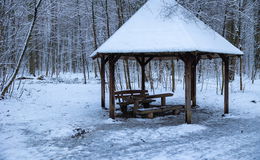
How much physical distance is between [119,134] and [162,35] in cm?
356

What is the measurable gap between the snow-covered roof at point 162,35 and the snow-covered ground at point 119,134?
2.38m

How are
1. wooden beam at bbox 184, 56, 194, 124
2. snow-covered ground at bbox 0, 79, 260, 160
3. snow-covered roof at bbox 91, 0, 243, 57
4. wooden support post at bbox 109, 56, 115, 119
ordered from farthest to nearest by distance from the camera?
1. wooden support post at bbox 109, 56, 115, 119
2. wooden beam at bbox 184, 56, 194, 124
3. snow-covered roof at bbox 91, 0, 243, 57
4. snow-covered ground at bbox 0, 79, 260, 160

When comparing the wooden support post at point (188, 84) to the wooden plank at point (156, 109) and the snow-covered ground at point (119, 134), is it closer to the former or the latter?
the snow-covered ground at point (119, 134)

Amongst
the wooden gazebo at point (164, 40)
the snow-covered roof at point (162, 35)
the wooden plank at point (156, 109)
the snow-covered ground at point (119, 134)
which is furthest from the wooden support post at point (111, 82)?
the wooden plank at point (156, 109)

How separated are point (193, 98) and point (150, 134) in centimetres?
532

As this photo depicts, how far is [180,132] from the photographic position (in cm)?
720

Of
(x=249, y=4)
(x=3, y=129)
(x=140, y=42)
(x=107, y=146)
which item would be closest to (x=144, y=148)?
(x=107, y=146)

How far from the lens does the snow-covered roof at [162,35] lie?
777 centimetres

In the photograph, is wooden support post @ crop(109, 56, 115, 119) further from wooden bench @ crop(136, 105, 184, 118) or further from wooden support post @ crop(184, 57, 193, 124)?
wooden support post @ crop(184, 57, 193, 124)

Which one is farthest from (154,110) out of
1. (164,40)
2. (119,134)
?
(164,40)

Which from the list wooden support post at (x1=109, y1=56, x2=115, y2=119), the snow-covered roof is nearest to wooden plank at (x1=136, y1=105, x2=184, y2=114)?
wooden support post at (x1=109, y1=56, x2=115, y2=119)

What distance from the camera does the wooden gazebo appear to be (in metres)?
7.80

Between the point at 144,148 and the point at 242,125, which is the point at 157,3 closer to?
the point at 242,125

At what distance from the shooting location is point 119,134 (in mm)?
6969
